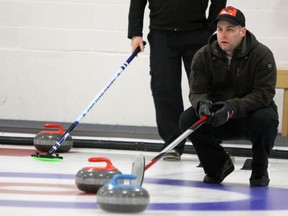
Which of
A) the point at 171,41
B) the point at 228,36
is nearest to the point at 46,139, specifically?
the point at 171,41

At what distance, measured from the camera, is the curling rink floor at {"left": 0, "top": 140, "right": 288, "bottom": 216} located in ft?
11.6

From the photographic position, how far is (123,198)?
329 centimetres

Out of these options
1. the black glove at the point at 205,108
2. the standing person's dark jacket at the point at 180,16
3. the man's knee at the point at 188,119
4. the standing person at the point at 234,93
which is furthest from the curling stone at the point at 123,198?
the standing person's dark jacket at the point at 180,16

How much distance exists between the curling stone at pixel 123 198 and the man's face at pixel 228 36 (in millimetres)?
1395

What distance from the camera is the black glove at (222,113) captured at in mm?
4277

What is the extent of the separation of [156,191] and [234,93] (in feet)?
2.45

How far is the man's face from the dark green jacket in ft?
0.14

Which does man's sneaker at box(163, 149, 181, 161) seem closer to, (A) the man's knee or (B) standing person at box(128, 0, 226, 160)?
(B) standing person at box(128, 0, 226, 160)

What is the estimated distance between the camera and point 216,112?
4285 millimetres

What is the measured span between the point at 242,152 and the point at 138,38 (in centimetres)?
122

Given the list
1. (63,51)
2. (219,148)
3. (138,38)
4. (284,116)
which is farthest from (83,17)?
(219,148)

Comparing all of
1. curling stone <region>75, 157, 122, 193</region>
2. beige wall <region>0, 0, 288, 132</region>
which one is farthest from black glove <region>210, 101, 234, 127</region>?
beige wall <region>0, 0, 288, 132</region>

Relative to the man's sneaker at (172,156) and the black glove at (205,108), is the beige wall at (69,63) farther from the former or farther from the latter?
the black glove at (205,108)

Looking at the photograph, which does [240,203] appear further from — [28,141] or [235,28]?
[28,141]
